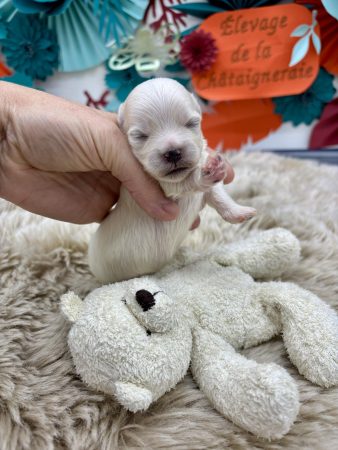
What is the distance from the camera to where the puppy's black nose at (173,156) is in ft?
2.32

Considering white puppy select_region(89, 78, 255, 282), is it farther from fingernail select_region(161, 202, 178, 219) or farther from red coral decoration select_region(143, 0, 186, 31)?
red coral decoration select_region(143, 0, 186, 31)

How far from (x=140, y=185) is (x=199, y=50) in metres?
1.23

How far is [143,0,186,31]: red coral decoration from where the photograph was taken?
1.82m

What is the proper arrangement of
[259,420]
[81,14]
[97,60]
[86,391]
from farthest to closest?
[97,60] < [81,14] < [86,391] < [259,420]

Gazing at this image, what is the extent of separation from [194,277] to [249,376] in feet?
0.87

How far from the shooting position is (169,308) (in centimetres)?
70

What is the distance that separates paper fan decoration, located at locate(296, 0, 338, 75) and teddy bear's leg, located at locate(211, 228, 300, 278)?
3.84ft

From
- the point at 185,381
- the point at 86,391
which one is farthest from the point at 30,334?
the point at 185,381

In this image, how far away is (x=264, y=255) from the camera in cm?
96

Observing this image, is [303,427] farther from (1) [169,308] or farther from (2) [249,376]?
(1) [169,308]

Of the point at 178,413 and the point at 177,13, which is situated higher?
the point at 177,13

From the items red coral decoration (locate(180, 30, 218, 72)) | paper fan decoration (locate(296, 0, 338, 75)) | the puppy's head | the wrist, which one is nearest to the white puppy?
the puppy's head

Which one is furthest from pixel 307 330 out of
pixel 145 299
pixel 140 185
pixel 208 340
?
pixel 140 185

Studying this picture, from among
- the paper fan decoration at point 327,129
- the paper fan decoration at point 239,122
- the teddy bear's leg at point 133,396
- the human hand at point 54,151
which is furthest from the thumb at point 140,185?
the paper fan decoration at point 327,129
